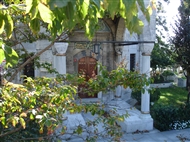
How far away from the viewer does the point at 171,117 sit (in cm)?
750

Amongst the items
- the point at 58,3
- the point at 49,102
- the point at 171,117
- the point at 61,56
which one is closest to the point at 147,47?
the point at 171,117

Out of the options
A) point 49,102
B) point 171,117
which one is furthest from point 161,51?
point 49,102

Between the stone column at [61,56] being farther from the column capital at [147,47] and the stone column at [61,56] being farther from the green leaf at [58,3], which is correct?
the green leaf at [58,3]

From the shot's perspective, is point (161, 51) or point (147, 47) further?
point (161, 51)

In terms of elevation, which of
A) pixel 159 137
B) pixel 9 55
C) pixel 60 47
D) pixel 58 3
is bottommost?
pixel 159 137

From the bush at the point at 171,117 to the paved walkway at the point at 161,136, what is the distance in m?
0.29

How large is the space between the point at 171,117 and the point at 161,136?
1.00 meters

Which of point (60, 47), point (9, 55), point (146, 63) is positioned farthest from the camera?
point (146, 63)

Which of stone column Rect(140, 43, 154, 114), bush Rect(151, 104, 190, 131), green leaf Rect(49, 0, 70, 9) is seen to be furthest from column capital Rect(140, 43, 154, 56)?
green leaf Rect(49, 0, 70, 9)

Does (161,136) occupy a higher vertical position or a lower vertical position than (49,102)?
lower

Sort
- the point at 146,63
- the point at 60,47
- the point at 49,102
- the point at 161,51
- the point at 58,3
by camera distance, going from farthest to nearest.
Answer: the point at 161,51 < the point at 146,63 < the point at 60,47 < the point at 49,102 < the point at 58,3

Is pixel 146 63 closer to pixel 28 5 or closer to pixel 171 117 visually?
pixel 171 117

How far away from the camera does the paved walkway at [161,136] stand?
658 centimetres

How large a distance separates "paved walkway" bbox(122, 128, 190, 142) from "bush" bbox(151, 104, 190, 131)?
0.29m
